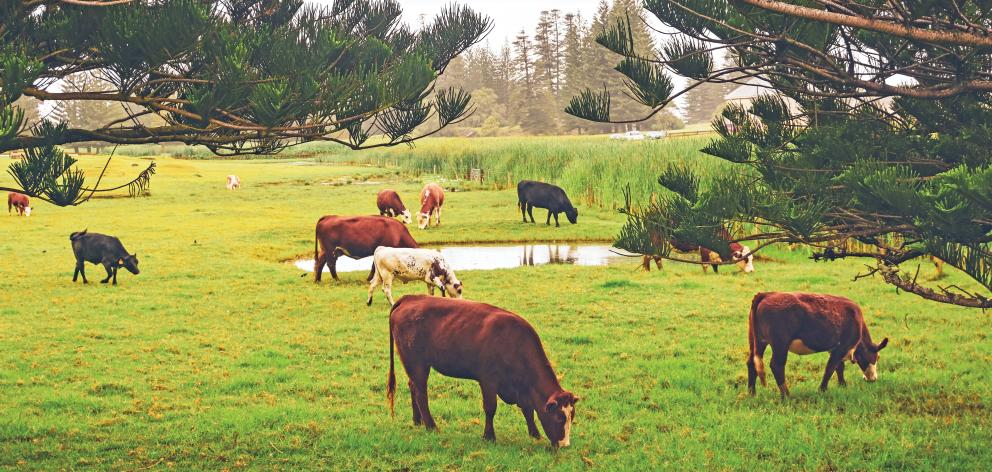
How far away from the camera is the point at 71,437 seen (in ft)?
27.6

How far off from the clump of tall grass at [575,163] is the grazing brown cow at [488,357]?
11.5 m

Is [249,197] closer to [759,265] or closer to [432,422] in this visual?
[759,265]

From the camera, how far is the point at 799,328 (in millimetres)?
9305

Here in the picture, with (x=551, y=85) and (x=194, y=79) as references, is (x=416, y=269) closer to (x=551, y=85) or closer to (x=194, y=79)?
(x=194, y=79)

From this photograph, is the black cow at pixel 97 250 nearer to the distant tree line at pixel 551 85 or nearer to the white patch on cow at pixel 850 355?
the white patch on cow at pixel 850 355

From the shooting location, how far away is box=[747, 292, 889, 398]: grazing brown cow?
9.29 metres

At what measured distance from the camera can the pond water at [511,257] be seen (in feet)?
69.2

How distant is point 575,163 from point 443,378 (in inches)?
Result: 1044

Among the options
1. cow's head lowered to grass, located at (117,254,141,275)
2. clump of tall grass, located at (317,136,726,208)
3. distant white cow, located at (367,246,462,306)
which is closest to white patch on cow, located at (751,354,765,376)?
distant white cow, located at (367,246,462,306)

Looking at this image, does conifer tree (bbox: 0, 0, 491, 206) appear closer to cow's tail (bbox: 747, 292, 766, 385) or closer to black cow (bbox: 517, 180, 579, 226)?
cow's tail (bbox: 747, 292, 766, 385)

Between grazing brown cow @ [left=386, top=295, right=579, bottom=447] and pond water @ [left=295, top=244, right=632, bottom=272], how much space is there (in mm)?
11991

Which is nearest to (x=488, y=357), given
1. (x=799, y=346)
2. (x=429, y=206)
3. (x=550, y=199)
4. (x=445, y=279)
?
(x=799, y=346)

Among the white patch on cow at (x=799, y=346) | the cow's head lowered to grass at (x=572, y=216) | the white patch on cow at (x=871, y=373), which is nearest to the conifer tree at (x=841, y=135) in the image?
the white patch on cow at (x=799, y=346)

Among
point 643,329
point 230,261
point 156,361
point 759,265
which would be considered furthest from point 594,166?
point 156,361
